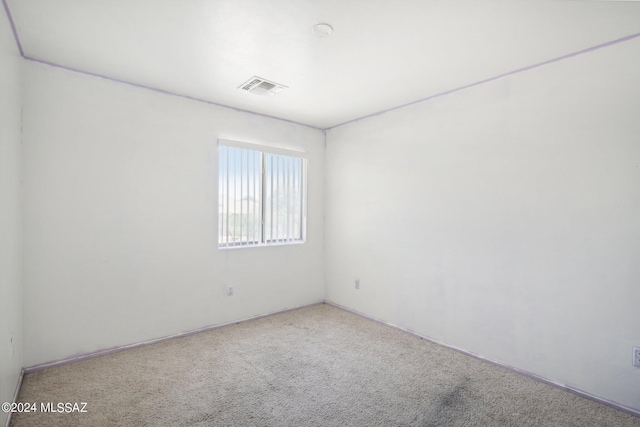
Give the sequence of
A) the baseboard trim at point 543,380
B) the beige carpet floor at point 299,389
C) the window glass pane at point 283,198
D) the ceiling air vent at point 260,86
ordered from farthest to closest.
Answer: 1. the window glass pane at point 283,198
2. the ceiling air vent at point 260,86
3. the baseboard trim at point 543,380
4. the beige carpet floor at point 299,389

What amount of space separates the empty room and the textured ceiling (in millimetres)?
19

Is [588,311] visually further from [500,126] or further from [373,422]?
[373,422]

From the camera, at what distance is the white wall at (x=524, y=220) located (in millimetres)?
2092

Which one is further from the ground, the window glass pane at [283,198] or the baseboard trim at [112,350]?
the window glass pane at [283,198]

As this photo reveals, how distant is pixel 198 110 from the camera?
3254 millimetres

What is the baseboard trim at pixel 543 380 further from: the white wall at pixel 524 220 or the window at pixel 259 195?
the window at pixel 259 195

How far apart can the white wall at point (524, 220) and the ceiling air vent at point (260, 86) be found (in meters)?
1.35

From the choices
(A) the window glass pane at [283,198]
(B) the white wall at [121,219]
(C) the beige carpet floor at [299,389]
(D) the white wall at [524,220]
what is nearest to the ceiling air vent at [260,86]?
(B) the white wall at [121,219]

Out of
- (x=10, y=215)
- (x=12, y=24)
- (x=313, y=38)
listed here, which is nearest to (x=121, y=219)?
(x=10, y=215)

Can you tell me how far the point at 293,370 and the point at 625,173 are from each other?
281 centimetres

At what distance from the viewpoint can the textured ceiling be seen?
1788 mm

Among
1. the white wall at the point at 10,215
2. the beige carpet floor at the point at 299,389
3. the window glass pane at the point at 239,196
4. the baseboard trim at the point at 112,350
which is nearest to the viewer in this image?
the white wall at the point at 10,215

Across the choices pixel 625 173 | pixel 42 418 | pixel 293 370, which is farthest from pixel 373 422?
pixel 625 173

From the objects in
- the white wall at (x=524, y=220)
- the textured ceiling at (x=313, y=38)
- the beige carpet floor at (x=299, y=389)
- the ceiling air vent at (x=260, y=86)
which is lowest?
the beige carpet floor at (x=299, y=389)
